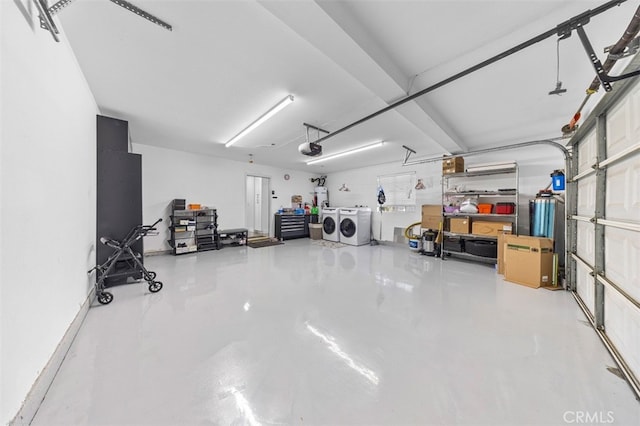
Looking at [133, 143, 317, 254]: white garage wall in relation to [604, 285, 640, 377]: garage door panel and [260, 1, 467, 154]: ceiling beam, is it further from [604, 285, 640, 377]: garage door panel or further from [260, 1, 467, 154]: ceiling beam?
[604, 285, 640, 377]: garage door panel

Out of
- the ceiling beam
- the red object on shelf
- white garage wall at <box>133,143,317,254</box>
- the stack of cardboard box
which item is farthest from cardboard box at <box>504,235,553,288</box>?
white garage wall at <box>133,143,317,254</box>

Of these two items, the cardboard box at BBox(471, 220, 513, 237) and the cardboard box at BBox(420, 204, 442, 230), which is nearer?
the cardboard box at BBox(471, 220, 513, 237)

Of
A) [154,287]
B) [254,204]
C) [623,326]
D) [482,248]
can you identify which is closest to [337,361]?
[623,326]

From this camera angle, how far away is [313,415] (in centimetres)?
112

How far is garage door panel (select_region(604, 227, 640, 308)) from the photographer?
1.40m

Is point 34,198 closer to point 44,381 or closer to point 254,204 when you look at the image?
point 44,381

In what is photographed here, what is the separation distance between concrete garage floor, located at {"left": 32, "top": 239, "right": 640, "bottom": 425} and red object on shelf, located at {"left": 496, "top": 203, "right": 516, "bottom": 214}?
1.70 m

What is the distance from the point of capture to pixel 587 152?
231cm

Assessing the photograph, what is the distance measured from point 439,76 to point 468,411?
108 inches

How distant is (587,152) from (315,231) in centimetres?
585

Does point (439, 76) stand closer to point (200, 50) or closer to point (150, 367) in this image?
point (200, 50)

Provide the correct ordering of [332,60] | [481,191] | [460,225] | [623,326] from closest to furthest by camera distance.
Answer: [623,326] < [332,60] < [481,191] < [460,225]

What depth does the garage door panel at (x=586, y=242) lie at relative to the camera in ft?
7.09

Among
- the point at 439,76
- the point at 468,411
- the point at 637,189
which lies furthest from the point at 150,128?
the point at 637,189
